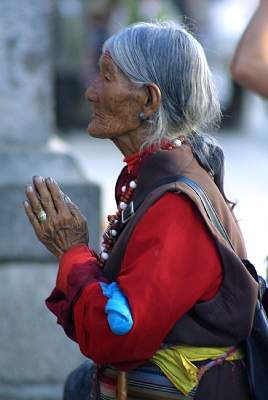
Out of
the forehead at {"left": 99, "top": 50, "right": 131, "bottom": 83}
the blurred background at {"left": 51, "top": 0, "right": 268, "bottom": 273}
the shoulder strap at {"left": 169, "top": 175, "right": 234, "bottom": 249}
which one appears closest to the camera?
the shoulder strap at {"left": 169, "top": 175, "right": 234, "bottom": 249}

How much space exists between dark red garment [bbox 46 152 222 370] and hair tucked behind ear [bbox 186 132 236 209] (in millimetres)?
249

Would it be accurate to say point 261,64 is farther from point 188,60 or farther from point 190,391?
point 190,391

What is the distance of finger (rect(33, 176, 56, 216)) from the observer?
2.92m

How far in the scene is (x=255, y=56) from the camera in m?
2.91

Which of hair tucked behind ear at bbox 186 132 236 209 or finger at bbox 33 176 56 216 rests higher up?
hair tucked behind ear at bbox 186 132 236 209

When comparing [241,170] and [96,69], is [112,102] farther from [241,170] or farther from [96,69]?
[96,69]

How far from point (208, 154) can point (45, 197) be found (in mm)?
450

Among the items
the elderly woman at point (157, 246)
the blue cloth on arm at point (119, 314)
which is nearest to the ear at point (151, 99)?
the elderly woman at point (157, 246)

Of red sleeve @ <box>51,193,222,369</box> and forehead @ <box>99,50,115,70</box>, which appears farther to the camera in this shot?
forehead @ <box>99,50,115,70</box>

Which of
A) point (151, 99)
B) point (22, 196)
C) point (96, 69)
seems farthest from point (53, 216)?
point (96, 69)

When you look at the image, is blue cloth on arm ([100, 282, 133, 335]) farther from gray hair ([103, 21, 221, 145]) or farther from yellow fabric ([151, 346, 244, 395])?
gray hair ([103, 21, 221, 145])

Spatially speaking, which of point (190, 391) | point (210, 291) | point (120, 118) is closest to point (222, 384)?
point (190, 391)

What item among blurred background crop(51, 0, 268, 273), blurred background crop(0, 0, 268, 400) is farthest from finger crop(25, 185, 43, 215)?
→ blurred background crop(51, 0, 268, 273)

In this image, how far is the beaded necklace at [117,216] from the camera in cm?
290
